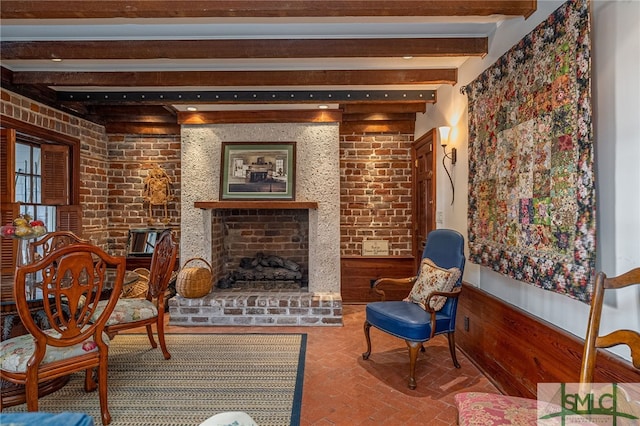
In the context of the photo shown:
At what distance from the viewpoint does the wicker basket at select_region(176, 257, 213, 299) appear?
149 inches

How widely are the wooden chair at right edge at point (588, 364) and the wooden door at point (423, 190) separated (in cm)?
249

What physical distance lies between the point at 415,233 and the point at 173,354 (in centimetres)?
319

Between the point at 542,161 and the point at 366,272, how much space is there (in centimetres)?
315

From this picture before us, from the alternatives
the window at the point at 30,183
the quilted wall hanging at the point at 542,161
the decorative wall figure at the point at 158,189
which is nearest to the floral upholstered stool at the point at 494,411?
the quilted wall hanging at the point at 542,161

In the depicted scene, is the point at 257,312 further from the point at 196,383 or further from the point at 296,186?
the point at 296,186

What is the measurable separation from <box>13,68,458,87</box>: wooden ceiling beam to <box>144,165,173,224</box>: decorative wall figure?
1622 mm

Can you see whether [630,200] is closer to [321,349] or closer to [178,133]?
[321,349]

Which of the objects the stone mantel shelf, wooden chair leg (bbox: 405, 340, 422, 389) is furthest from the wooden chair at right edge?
the stone mantel shelf

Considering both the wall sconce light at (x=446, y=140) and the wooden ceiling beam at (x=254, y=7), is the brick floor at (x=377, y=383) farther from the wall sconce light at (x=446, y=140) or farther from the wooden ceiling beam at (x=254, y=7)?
the wooden ceiling beam at (x=254, y=7)

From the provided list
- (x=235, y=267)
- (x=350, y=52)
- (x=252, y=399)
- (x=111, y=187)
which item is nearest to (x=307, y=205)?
(x=235, y=267)

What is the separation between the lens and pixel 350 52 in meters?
2.76

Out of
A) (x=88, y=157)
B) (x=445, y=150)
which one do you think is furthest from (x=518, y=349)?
(x=88, y=157)

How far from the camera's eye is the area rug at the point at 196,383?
214cm

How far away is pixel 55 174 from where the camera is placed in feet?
12.8
